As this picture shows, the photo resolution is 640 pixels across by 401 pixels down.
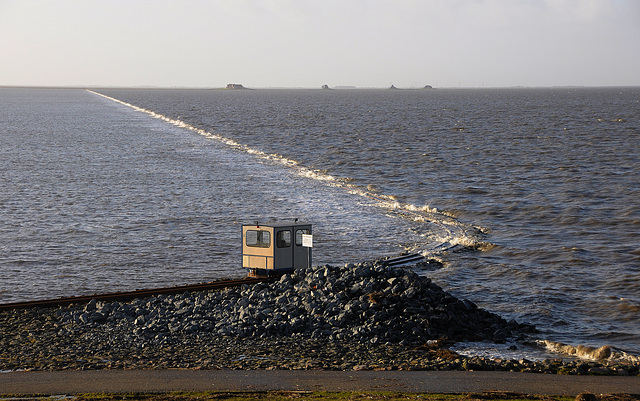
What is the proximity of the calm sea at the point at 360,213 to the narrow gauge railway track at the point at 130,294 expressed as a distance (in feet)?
8.73

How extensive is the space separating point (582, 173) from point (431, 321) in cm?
5018

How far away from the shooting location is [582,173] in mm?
71438

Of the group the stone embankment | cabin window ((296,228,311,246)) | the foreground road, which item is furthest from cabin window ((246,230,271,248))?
the foreground road

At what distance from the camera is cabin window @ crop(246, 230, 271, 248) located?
33.3m

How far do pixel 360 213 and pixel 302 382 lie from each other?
3311cm

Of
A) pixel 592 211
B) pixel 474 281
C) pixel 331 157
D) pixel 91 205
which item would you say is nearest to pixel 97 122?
pixel 331 157

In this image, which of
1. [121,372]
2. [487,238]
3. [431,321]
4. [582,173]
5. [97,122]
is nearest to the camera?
[121,372]

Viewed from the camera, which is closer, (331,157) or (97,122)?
(331,157)

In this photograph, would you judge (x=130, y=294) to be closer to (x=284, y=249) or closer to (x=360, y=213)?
(x=284, y=249)

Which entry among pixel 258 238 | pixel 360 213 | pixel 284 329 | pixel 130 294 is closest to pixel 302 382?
pixel 284 329

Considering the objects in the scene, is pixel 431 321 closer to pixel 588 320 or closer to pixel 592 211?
pixel 588 320

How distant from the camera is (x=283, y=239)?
3325 centimetres

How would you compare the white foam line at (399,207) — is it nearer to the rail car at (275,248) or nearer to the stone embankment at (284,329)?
the rail car at (275,248)

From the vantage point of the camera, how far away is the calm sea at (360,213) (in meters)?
34.4
